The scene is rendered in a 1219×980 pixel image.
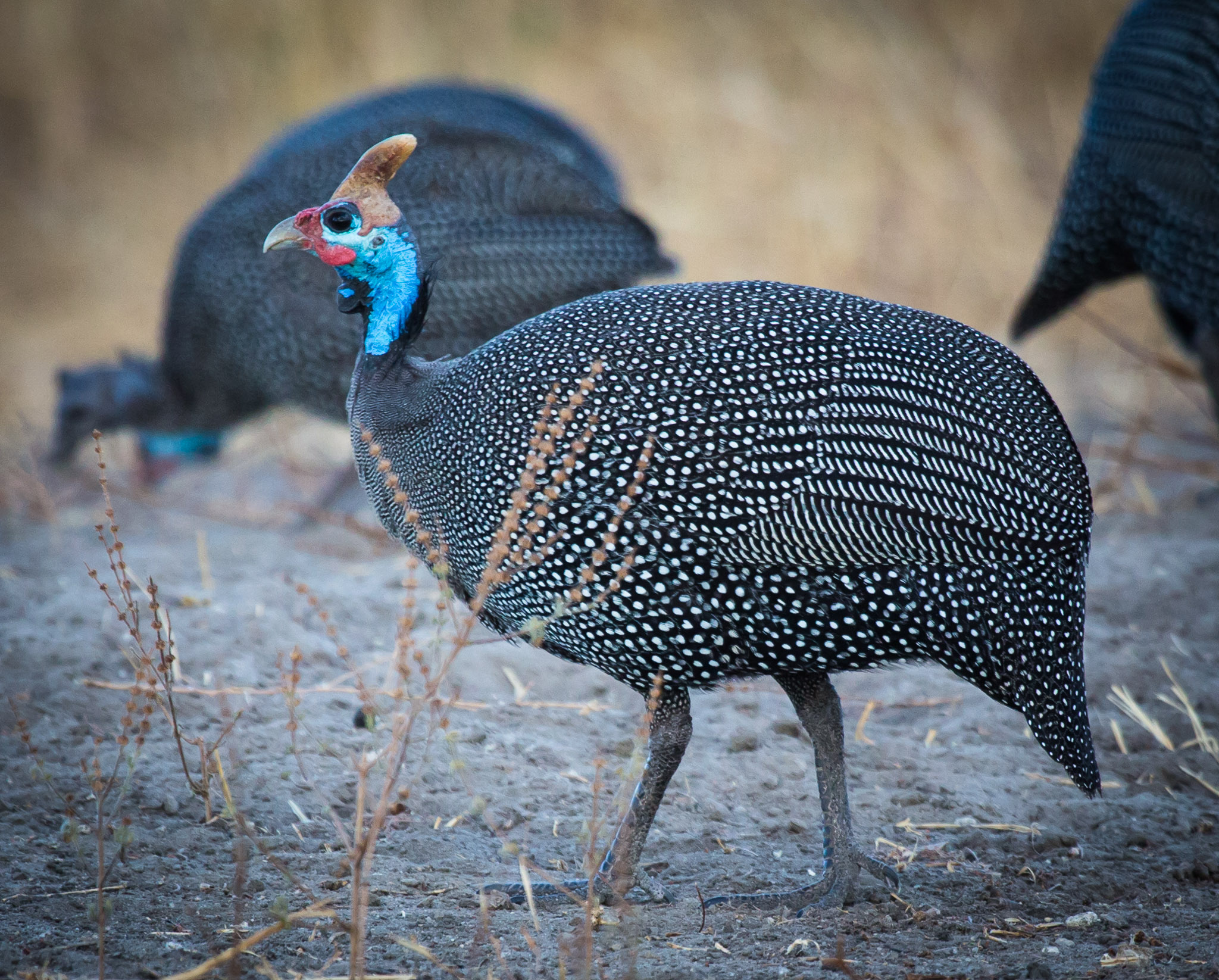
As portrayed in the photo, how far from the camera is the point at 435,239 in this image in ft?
14.5

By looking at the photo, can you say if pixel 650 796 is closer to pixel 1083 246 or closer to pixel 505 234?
pixel 505 234

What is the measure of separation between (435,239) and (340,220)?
1.60 meters

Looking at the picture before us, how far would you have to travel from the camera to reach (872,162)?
9.38 m

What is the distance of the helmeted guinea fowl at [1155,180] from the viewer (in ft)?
13.9

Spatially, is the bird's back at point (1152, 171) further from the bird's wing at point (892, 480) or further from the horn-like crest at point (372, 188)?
the horn-like crest at point (372, 188)

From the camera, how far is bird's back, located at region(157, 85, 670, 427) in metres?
4.48

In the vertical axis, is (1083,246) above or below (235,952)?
above

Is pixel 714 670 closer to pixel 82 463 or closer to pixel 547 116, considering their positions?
pixel 547 116

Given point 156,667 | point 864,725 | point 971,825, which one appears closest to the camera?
point 156,667

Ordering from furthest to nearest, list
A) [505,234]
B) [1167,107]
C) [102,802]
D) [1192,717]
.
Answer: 1. [505,234]
2. [1167,107]
3. [1192,717]
4. [102,802]

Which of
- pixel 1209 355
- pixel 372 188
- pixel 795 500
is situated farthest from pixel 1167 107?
pixel 372 188

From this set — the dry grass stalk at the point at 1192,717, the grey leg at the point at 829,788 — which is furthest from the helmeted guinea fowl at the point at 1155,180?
the grey leg at the point at 829,788

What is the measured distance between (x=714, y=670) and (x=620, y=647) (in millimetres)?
195

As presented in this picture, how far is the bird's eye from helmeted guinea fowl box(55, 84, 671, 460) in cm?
150
